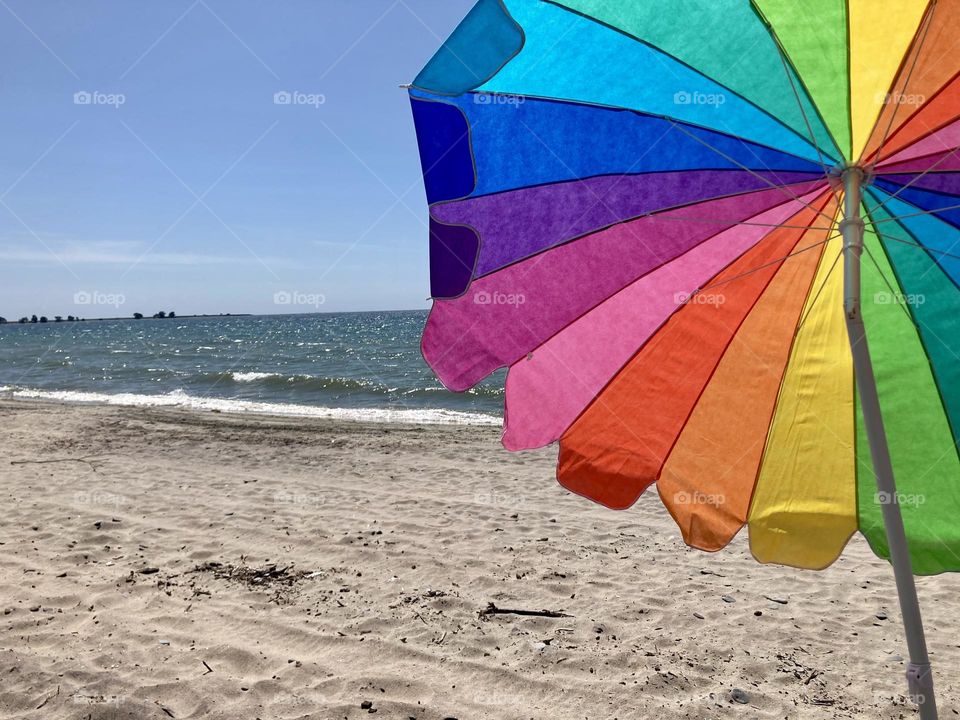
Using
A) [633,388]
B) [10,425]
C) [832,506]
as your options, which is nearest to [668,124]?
[633,388]

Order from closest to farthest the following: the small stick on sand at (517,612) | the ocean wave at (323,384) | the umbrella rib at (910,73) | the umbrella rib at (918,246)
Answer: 1. the umbrella rib at (910,73)
2. the umbrella rib at (918,246)
3. the small stick on sand at (517,612)
4. the ocean wave at (323,384)

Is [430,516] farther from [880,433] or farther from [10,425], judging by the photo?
[10,425]

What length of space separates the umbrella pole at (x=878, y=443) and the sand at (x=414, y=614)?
1.91 metres

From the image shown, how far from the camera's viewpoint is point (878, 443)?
171 cm

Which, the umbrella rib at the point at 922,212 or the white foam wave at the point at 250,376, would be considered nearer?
the umbrella rib at the point at 922,212

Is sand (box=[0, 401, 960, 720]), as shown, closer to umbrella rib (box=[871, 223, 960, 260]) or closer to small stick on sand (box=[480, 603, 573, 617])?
small stick on sand (box=[480, 603, 573, 617])

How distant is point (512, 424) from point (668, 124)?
1.13 m

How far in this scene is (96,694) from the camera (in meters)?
3.35

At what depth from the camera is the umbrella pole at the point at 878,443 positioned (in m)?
1.65

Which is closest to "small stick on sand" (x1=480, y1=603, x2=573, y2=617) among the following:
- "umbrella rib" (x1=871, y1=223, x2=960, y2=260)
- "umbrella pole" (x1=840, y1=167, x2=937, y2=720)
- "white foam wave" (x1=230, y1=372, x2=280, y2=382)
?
"umbrella pole" (x1=840, y1=167, x2=937, y2=720)

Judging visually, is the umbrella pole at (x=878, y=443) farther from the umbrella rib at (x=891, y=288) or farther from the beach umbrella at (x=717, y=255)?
the umbrella rib at (x=891, y=288)

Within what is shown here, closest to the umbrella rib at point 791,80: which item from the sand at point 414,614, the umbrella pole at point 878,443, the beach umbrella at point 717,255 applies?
the beach umbrella at point 717,255

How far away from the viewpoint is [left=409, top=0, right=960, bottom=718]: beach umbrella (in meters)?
1.79

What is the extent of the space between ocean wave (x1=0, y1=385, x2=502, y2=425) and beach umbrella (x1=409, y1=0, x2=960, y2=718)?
12500 millimetres
